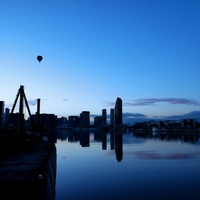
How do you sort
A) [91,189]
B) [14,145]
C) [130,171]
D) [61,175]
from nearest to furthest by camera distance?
[91,189], [61,175], [130,171], [14,145]

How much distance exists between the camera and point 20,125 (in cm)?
5456

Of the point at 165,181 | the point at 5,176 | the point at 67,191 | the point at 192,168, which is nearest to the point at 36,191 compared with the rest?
the point at 5,176

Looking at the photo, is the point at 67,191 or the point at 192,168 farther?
the point at 192,168

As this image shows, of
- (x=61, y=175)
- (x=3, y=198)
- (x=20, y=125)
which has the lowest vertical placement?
(x=61, y=175)

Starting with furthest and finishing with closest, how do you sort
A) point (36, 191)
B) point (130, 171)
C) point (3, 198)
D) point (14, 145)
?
point (14, 145) → point (130, 171) → point (36, 191) → point (3, 198)

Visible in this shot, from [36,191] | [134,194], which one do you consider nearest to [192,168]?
[134,194]

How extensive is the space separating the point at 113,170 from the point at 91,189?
1124cm

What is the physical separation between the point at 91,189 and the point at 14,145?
20.9 metres

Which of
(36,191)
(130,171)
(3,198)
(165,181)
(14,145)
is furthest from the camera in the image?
(14,145)

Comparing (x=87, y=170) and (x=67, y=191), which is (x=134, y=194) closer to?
(x=67, y=191)

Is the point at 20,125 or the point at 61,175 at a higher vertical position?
the point at 20,125

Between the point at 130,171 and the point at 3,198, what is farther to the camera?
the point at 130,171

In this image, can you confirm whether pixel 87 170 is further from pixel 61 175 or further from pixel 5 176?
pixel 5 176

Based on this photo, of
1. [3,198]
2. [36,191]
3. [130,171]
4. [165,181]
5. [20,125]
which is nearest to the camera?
[3,198]
